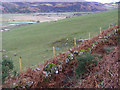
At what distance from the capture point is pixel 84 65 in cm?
794

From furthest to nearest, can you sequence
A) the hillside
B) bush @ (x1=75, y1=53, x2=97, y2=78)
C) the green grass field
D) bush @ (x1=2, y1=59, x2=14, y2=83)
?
the green grass field
bush @ (x1=75, y1=53, x2=97, y2=78)
bush @ (x1=2, y1=59, x2=14, y2=83)
the hillside

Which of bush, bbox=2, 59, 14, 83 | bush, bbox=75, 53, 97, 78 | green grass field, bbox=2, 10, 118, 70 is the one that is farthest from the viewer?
green grass field, bbox=2, 10, 118, 70

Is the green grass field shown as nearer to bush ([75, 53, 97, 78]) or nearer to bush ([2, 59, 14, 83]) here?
bush ([2, 59, 14, 83])

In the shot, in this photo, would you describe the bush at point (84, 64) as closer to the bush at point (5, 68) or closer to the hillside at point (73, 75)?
the hillside at point (73, 75)

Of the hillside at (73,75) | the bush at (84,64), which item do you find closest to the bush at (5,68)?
the hillside at (73,75)

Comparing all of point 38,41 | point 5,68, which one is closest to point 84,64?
point 5,68

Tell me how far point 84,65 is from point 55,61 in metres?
1.72

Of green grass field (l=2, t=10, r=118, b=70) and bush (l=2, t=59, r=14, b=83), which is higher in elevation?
bush (l=2, t=59, r=14, b=83)

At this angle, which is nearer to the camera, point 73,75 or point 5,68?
point 73,75

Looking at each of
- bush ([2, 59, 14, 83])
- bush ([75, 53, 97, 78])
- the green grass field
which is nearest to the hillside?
bush ([75, 53, 97, 78])

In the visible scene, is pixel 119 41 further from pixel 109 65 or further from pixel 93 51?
pixel 109 65

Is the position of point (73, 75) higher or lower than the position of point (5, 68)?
lower

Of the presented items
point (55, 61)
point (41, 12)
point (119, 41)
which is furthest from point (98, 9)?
point (55, 61)

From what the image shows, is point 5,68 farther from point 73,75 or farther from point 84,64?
point 84,64
